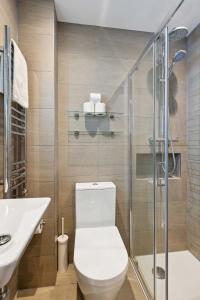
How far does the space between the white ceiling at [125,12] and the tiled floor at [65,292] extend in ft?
7.88

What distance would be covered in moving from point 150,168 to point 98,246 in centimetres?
76

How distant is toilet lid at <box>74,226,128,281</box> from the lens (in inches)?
45.4

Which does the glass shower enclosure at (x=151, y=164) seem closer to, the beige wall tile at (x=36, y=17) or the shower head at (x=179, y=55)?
the shower head at (x=179, y=55)

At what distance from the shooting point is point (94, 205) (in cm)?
176

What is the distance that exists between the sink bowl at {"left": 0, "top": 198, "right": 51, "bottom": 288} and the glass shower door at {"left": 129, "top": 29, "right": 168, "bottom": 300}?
84 cm

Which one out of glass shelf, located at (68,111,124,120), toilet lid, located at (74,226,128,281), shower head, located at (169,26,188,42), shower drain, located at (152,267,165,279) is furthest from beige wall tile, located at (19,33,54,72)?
shower drain, located at (152,267,165,279)

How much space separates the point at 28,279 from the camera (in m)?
1.61

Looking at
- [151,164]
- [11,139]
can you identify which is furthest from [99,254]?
[11,139]

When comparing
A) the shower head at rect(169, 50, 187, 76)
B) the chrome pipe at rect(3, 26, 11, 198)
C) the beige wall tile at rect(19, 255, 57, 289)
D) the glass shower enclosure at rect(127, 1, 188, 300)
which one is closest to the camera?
the chrome pipe at rect(3, 26, 11, 198)

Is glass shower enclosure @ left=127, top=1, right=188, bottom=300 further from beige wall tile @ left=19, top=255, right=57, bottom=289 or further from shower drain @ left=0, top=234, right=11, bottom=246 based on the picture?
shower drain @ left=0, top=234, right=11, bottom=246

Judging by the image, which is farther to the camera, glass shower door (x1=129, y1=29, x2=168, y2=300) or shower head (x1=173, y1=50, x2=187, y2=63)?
shower head (x1=173, y1=50, x2=187, y2=63)

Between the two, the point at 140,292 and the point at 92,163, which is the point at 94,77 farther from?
the point at 140,292

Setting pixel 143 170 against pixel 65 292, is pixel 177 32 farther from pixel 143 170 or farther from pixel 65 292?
pixel 65 292

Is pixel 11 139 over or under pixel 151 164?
over
